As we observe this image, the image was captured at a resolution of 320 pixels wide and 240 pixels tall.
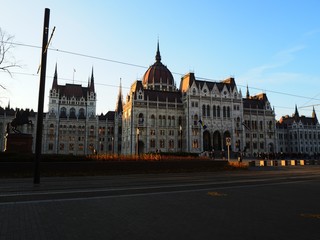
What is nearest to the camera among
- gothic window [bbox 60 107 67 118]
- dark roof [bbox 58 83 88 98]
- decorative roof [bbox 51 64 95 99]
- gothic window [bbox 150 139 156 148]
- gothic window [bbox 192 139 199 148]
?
gothic window [bbox 150 139 156 148]

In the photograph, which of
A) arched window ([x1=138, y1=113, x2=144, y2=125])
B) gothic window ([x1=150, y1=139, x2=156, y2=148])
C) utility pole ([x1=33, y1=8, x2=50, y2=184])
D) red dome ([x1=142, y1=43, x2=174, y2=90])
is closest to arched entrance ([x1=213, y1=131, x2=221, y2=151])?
gothic window ([x1=150, y1=139, x2=156, y2=148])

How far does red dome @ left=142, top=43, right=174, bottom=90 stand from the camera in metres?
111

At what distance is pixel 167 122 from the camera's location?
94.8 meters

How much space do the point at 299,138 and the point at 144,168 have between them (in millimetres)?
124353

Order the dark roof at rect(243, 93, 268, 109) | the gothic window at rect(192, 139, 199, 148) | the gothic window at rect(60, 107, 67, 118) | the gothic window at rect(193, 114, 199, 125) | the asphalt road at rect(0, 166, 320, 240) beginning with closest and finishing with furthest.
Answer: the asphalt road at rect(0, 166, 320, 240) < the gothic window at rect(192, 139, 199, 148) < the gothic window at rect(193, 114, 199, 125) < the dark roof at rect(243, 93, 268, 109) < the gothic window at rect(60, 107, 67, 118)

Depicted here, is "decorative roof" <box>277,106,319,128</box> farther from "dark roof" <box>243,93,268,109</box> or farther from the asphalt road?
the asphalt road

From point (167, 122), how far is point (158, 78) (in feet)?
79.6

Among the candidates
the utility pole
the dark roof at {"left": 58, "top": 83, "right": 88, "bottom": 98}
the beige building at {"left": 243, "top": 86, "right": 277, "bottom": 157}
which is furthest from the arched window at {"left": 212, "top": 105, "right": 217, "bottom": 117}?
the utility pole

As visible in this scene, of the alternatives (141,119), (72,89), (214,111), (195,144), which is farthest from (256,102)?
(72,89)

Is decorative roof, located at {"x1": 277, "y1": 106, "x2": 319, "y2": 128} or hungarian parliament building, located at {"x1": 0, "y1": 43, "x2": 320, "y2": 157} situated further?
decorative roof, located at {"x1": 277, "y1": 106, "x2": 319, "y2": 128}

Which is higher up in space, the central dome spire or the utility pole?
the central dome spire

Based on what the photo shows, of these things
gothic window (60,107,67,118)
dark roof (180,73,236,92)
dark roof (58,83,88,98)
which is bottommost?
gothic window (60,107,67,118)

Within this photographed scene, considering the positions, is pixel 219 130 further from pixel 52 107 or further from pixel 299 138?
pixel 52 107

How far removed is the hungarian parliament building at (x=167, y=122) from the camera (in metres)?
93.1
